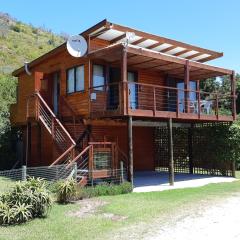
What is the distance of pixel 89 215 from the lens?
1113cm

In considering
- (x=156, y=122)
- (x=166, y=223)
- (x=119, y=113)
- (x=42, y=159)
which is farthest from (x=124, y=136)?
(x=166, y=223)

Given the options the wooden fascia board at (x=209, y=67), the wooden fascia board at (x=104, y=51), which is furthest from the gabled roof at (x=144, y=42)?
the wooden fascia board at (x=209, y=67)

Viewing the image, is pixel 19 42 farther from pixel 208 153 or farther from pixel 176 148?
pixel 208 153

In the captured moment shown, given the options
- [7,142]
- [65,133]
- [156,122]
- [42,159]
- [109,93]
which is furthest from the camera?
[7,142]

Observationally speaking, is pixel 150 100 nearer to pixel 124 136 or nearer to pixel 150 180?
pixel 124 136

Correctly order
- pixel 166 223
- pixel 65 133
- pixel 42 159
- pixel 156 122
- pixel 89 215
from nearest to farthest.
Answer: pixel 166 223
pixel 89 215
pixel 65 133
pixel 156 122
pixel 42 159

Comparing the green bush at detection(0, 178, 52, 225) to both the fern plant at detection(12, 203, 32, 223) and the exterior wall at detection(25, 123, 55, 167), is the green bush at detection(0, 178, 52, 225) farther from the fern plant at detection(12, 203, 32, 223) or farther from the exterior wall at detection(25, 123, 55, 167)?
the exterior wall at detection(25, 123, 55, 167)

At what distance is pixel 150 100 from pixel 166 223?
455 inches

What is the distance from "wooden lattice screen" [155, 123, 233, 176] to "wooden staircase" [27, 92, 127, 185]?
18.5ft

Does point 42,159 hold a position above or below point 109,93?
below

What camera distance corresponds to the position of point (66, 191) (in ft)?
41.0

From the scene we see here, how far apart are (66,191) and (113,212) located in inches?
70.1

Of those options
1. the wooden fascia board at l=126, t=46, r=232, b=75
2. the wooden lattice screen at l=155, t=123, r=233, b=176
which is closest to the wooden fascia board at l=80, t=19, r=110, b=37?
the wooden fascia board at l=126, t=46, r=232, b=75

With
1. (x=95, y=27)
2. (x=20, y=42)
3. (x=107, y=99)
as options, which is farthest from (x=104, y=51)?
(x=20, y=42)
